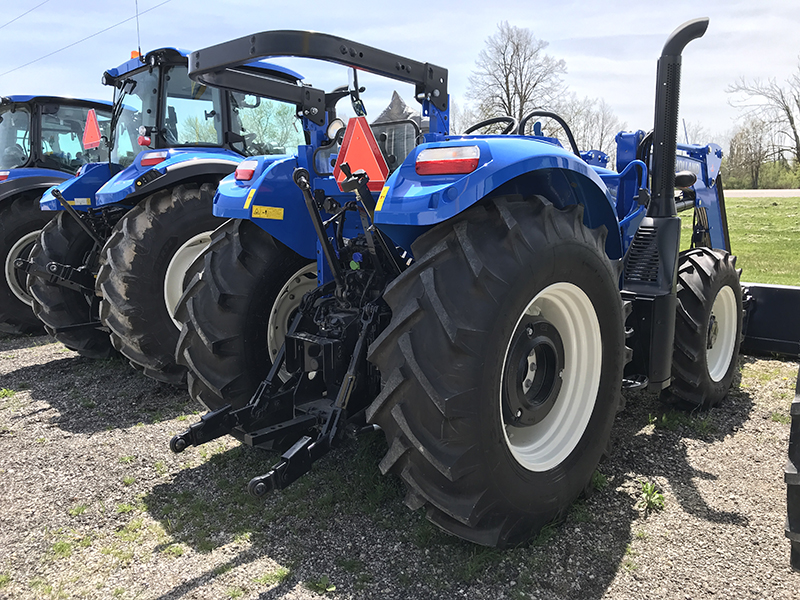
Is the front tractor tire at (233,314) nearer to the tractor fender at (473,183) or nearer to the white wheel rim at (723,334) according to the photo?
the tractor fender at (473,183)

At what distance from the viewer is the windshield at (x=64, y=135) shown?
7.75 metres

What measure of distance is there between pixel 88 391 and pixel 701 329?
175 inches

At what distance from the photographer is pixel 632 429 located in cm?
362

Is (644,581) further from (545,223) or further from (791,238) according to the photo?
(791,238)

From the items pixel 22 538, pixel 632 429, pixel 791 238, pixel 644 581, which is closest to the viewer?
pixel 644 581

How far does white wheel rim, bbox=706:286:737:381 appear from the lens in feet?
13.5

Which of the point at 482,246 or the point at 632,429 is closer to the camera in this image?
the point at 482,246

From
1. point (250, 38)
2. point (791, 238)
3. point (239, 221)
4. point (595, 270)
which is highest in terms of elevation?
point (250, 38)

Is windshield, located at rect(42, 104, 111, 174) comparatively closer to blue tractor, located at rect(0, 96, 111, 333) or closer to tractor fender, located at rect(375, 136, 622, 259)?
blue tractor, located at rect(0, 96, 111, 333)

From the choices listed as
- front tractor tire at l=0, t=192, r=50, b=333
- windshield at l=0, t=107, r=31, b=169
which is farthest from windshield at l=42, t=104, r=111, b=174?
front tractor tire at l=0, t=192, r=50, b=333

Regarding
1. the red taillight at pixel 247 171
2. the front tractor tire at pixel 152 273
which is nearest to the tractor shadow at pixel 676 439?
the red taillight at pixel 247 171

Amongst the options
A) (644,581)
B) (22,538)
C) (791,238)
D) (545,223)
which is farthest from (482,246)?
(791,238)

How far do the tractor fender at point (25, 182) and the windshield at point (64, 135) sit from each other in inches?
14.7

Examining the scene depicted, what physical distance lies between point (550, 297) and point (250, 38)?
1490 millimetres
